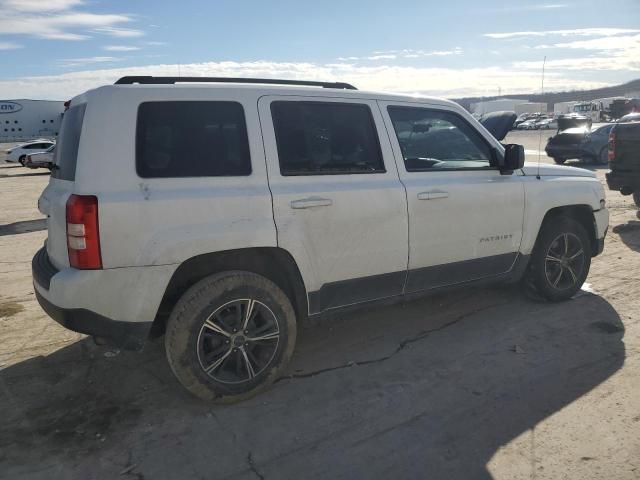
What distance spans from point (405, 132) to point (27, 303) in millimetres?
4162

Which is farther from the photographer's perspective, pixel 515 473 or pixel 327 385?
pixel 327 385

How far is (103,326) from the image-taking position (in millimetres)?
3096

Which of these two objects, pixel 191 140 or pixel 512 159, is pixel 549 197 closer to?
pixel 512 159

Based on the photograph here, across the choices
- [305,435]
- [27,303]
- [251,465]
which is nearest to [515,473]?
[305,435]

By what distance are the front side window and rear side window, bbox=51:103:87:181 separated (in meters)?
2.18

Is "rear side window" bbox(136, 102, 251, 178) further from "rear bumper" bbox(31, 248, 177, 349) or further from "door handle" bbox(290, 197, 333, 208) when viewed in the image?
"rear bumper" bbox(31, 248, 177, 349)

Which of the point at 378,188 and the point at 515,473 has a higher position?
the point at 378,188

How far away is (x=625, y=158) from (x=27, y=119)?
4716 centimetres

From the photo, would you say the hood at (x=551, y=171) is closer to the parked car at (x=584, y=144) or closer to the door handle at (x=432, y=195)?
the door handle at (x=432, y=195)

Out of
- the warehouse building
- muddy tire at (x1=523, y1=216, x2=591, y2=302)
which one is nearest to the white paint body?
muddy tire at (x1=523, y1=216, x2=591, y2=302)

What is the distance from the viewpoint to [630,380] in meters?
3.59

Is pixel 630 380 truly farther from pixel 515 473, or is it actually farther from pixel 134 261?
pixel 134 261

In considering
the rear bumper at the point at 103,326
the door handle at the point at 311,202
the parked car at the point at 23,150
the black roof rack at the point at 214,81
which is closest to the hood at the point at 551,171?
the black roof rack at the point at 214,81

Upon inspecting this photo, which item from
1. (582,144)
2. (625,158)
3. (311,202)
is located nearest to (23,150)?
(582,144)
